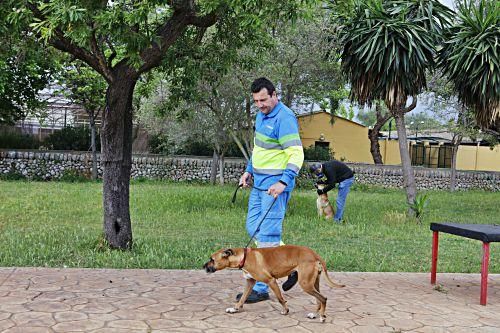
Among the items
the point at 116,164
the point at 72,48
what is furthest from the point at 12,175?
the point at 72,48

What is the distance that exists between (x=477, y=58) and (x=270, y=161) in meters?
8.50

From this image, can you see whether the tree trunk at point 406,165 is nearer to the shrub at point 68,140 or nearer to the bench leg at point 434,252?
the bench leg at point 434,252

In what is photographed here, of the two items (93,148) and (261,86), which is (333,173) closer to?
(261,86)

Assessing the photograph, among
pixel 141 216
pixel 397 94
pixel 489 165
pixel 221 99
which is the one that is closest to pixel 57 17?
pixel 141 216

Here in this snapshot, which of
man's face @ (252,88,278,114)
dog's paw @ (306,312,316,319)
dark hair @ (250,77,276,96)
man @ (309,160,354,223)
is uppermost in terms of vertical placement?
dark hair @ (250,77,276,96)

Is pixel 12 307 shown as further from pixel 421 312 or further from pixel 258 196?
pixel 421 312

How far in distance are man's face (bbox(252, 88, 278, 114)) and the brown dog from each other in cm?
120

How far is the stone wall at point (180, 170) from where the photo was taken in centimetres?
2055

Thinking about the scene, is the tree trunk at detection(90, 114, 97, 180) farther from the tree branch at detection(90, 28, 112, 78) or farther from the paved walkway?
the paved walkway

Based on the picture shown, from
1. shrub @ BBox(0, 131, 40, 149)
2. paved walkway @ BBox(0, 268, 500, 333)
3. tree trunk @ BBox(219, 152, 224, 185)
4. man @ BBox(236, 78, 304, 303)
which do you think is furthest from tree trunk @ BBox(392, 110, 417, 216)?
shrub @ BBox(0, 131, 40, 149)

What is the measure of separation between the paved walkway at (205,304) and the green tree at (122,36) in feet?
5.60

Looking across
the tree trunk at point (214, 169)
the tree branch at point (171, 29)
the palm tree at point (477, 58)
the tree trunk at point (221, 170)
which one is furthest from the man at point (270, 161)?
the tree trunk at point (214, 169)

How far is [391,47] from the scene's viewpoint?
463 inches

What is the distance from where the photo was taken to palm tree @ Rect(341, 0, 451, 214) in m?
11.8
